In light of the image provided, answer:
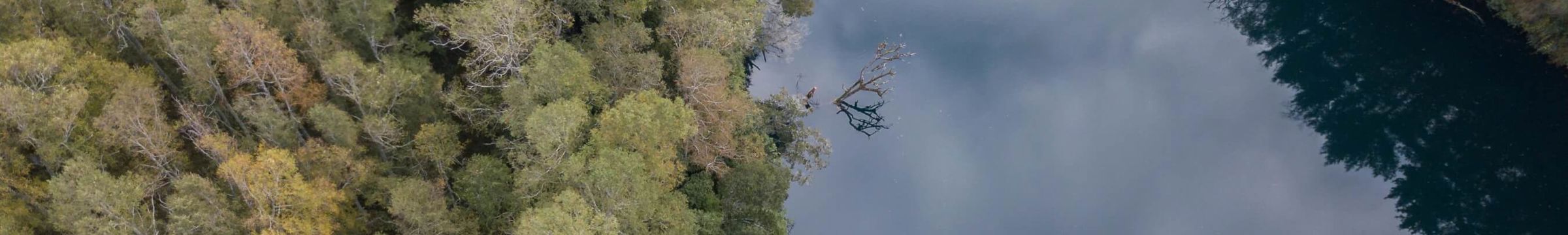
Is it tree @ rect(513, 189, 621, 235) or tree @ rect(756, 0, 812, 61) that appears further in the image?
tree @ rect(756, 0, 812, 61)

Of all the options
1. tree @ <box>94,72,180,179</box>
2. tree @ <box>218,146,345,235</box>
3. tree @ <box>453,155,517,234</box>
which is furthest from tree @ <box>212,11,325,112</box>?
tree @ <box>453,155,517,234</box>

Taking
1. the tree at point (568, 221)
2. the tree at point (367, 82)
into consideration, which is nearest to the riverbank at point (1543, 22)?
the tree at point (568, 221)

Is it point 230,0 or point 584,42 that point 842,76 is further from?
point 230,0

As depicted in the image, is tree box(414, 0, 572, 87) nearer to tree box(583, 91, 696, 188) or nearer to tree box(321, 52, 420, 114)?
tree box(321, 52, 420, 114)

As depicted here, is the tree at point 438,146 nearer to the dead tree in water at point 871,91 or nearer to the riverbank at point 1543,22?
the dead tree in water at point 871,91

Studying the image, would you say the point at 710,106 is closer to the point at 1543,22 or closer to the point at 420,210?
the point at 420,210

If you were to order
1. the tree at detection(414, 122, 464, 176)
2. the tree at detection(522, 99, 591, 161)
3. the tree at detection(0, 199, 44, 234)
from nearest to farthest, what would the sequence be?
the tree at detection(0, 199, 44, 234) < the tree at detection(522, 99, 591, 161) < the tree at detection(414, 122, 464, 176)
